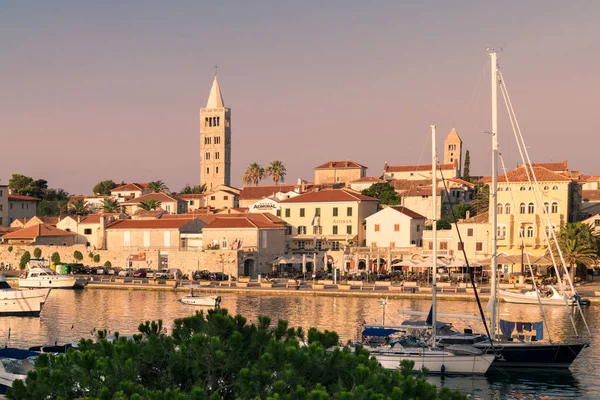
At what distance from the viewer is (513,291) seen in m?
67.7

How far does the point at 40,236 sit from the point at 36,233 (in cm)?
86

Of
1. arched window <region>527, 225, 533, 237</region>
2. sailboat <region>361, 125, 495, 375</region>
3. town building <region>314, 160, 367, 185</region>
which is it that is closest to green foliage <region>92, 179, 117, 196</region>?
town building <region>314, 160, 367, 185</region>

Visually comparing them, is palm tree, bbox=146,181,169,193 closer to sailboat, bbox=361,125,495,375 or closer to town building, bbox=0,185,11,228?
town building, bbox=0,185,11,228

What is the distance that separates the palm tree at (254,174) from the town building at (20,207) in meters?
39.5

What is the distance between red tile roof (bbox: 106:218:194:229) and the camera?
90375mm

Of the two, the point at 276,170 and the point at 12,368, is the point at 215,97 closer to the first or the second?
the point at 276,170

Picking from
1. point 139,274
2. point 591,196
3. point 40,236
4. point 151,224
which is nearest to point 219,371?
point 139,274

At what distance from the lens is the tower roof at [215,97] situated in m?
175

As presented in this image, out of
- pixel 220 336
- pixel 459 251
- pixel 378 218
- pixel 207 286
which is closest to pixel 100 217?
pixel 207 286

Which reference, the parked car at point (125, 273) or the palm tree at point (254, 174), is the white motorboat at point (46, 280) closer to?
the parked car at point (125, 273)

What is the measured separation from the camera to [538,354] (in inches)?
1585

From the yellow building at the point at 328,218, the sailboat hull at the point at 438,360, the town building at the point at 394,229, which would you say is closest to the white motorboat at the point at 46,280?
the yellow building at the point at 328,218

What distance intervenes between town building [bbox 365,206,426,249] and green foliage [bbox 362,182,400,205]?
89.1 feet

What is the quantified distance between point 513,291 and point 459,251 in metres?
16.8
